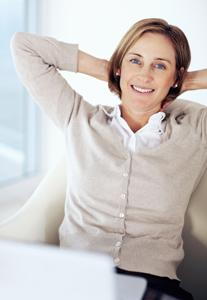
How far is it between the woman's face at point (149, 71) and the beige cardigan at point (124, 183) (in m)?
0.09

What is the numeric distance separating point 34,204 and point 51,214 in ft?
0.20

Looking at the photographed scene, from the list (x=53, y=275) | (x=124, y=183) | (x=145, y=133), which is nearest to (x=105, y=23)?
(x=145, y=133)

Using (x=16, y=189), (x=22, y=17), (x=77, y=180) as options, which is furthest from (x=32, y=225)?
(x=22, y=17)

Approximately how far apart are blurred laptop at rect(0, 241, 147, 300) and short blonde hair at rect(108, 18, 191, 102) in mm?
700

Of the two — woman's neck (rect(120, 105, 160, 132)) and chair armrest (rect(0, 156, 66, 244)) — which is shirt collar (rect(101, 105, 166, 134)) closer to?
woman's neck (rect(120, 105, 160, 132))

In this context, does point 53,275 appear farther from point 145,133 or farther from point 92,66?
point 92,66

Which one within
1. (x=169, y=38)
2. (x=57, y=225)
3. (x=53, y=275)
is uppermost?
(x=169, y=38)

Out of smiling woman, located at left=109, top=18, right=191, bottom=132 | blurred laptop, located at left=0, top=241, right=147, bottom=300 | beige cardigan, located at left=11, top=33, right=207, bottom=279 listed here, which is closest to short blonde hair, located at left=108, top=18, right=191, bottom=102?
smiling woman, located at left=109, top=18, right=191, bottom=132

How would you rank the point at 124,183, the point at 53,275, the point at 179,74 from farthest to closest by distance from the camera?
1. the point at 179,74
2. the point at 124,183
3. the point at 53,275

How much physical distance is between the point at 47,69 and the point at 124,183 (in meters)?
0.37

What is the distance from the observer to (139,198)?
3.50 ft

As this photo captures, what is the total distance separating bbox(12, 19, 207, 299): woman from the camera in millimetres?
1064

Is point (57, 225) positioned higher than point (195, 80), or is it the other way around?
point (195, 80)

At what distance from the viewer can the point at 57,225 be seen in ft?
4.19
